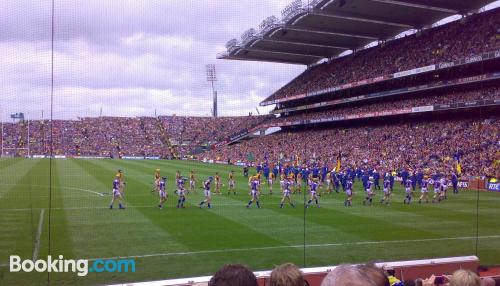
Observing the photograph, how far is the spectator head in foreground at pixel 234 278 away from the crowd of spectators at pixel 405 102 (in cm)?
2680

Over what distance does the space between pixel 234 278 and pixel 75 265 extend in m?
9.76

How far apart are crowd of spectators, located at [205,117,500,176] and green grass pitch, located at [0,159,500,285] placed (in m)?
6.66

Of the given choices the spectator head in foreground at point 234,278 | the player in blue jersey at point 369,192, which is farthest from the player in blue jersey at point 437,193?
the spectator head in foreground at point 234,278

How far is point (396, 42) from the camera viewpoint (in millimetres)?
46406

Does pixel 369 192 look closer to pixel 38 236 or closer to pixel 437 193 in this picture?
pixel 437 193

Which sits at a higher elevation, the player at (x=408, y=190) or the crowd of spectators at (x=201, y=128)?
the crowd of spectators at (x=201, y=128)

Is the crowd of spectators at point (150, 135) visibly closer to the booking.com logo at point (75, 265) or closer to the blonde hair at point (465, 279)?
the booking.com logo at point (75, 265)

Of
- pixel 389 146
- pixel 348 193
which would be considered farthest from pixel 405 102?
pixel 348 193

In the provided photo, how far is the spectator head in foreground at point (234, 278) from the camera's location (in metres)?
2.72

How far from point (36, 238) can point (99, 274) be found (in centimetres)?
484

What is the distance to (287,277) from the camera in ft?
9.66

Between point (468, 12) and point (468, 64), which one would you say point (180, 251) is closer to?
point (468, 64)

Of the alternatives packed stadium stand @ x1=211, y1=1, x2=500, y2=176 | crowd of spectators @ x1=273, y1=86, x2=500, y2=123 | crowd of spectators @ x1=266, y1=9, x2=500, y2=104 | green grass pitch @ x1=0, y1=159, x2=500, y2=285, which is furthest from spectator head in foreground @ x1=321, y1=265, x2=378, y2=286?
crowd of spectators @ x1=266, y1=9, x2=500, y2=104

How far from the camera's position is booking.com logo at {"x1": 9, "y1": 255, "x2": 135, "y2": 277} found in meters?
10.9
